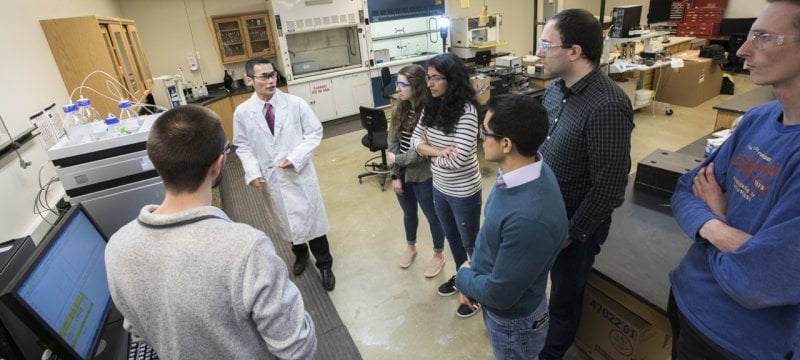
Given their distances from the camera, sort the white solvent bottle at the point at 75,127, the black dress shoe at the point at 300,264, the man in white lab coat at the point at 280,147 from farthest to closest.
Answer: the black dress shoe at the point at 300,264 → the man in white lab coat at the point at 280,147 → the white solvent bottle at the point at 75,127

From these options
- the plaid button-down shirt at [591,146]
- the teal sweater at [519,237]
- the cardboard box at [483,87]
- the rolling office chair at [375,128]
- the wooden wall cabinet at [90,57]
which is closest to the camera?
the teal sweater at [519,237]

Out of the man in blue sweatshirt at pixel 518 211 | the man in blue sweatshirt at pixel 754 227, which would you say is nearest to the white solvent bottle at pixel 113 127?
the man in blue sweatshirt at pixel 518 211

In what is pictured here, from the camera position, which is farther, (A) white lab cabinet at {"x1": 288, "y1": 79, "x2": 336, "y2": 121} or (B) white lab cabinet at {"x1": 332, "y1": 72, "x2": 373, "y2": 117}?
(B) white lab cabinet at {"x1": 332, "y1": 72, "x2": 373, "y2": 117}

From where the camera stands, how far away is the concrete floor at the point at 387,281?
81.0 inches

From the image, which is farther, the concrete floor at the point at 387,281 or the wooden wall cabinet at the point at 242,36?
the wooden wall cabinet at the point at 242,36

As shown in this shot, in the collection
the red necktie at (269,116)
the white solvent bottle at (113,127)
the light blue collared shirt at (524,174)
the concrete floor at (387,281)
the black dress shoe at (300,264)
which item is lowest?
the concrete floor at (387,281)

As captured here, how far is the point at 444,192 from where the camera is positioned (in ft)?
6.40

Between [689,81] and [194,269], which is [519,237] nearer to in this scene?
[194,269]

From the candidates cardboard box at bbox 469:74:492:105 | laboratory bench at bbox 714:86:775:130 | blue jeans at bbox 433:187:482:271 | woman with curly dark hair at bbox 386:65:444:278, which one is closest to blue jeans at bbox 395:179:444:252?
woman with curly dark hair at bbox 386:65:444:278

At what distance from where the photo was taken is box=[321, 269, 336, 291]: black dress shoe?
2525 mm

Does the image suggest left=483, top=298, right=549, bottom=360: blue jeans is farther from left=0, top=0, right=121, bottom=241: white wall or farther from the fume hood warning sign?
the fume hood warning sign

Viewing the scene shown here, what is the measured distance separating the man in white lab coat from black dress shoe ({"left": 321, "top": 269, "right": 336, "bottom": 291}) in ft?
0.97

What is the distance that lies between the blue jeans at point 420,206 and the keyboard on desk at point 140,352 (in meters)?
1.45

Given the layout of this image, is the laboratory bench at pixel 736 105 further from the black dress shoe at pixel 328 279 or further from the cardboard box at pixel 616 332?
the black dress shoe at pixel 328 279
